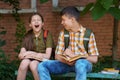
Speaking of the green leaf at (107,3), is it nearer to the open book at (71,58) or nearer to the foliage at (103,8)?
the foliage at (103,8)

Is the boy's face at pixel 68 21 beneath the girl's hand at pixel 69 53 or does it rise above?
above

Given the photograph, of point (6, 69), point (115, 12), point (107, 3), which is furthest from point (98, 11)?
point (6, 69)

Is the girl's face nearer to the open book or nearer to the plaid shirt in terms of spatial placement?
the plaid shirt

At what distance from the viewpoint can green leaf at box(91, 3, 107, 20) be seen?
4.71m

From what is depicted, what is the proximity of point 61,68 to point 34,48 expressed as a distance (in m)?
0.53

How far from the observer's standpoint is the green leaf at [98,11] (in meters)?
4.71

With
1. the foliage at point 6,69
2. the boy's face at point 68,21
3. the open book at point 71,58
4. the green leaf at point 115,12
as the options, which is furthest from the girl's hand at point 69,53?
the foliage at point 6,69

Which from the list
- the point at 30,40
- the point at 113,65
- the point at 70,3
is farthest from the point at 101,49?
the point at 30,40

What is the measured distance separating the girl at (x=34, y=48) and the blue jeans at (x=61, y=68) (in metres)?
0.14

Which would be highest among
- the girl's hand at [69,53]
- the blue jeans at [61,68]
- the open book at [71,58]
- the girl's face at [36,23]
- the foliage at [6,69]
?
the girl's face at [36,23]

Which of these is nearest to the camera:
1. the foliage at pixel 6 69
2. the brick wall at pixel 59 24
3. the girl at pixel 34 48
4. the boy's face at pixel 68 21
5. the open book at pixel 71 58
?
the open book at pixel 71 58

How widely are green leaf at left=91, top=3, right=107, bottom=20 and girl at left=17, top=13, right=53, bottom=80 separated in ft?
2.26

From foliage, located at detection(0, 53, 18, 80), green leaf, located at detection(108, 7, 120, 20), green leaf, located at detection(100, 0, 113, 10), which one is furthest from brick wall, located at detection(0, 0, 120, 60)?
green leaf, located at detection(100, 0, 113, 10)

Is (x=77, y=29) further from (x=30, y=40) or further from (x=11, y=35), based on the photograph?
(x=11, y=35)
